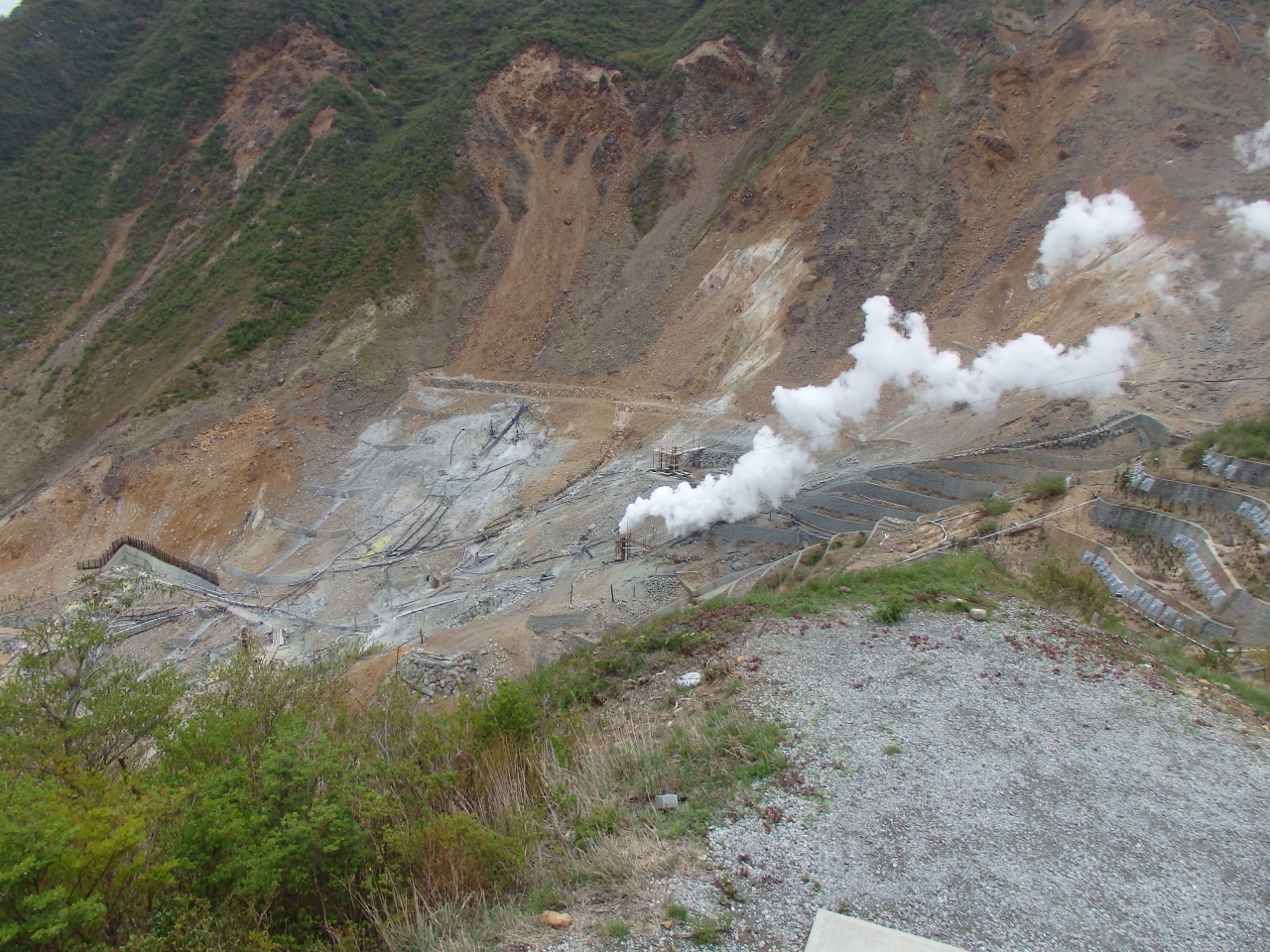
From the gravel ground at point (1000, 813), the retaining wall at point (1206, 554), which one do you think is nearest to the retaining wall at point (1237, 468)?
the retaining wall at point (1206, 554)

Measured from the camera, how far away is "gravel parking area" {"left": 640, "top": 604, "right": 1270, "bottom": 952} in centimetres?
547

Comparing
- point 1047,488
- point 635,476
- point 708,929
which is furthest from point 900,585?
point 635,476

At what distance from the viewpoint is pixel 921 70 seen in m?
31.3

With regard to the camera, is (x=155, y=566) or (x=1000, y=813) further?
(x=155, y=566)

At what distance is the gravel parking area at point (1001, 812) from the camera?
547 cm

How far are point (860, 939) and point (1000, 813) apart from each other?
→ 221 centimetres

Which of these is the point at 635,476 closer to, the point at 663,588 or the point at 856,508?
the point at 663,588

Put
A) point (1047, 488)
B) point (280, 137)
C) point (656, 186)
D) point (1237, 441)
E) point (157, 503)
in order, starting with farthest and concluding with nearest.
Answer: point (280, 137) → point (656, 186) → point (157, 503) → point (1047, 488) → point (1237, 441)

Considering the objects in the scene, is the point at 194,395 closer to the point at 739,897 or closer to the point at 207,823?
the point at 207,823

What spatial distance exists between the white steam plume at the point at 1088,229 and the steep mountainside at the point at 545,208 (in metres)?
0.53

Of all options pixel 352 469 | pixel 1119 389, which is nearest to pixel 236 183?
pixel 352 469

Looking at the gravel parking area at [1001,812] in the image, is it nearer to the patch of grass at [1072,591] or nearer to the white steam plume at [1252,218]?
the patch of grass at [1072,591]

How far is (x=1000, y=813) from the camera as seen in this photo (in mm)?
6551

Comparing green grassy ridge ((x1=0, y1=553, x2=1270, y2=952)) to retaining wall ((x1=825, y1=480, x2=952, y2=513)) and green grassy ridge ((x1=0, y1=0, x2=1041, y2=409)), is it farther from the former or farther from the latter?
green grassy ridge ((x1=0, y1=0, x2=1041, y2=409))
